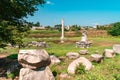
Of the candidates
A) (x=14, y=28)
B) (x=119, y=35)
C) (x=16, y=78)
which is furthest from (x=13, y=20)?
(x=119, y=35)

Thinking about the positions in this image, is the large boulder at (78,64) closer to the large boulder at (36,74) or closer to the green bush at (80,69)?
the green bush at (80,69)

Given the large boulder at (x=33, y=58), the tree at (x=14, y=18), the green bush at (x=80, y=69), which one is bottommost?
the green bush at (x=80, y=69)

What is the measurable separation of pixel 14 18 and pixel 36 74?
543 centimetres

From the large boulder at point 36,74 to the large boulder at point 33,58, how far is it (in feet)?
1.07

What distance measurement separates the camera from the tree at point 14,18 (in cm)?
1850

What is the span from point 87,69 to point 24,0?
20.1 ft

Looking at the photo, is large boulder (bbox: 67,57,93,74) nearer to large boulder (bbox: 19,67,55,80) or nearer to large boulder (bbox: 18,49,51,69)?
large boulder (bbox: 19,67,55,80)

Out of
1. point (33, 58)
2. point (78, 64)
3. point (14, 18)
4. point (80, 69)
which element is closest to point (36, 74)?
point (33, 58)

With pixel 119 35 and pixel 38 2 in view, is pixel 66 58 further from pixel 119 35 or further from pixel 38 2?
pixel 119 35

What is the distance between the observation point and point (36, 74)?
16703 mm

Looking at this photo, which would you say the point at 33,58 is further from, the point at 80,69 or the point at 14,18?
the point at 14,18

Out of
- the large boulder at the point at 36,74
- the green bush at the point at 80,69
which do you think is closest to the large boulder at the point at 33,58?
the large boulder at the point at 36,74

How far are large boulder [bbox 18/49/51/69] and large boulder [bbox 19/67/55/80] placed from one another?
33cm

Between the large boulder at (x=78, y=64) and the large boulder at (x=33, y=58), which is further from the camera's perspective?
the large boulder at (x=78, y=64)
